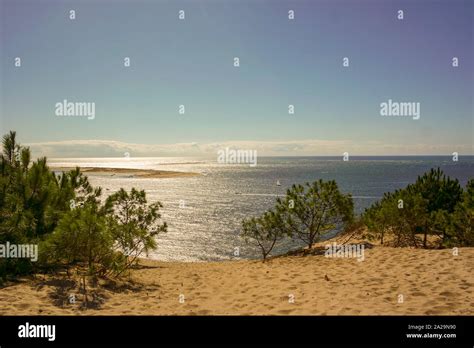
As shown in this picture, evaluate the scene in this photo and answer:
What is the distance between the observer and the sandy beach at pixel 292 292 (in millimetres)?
7219

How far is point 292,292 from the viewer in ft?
29.8

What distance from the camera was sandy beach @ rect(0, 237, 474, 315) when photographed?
722cm

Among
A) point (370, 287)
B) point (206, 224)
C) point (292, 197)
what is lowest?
point (206, 224)

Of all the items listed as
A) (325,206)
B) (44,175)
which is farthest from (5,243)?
(325,206)

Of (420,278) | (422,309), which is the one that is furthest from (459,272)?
(422,309)

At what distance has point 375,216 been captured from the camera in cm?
1848

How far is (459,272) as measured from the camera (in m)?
9.33

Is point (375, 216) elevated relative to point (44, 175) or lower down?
lower down

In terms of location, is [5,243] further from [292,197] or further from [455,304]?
[292,197]

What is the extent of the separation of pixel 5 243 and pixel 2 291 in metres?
1.68

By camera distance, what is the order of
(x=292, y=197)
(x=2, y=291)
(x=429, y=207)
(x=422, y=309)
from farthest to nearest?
1. (x=429, y=207)
2. (x=292, y=197)
3. (x=2, y=291)
4. (x=422, y=309)
